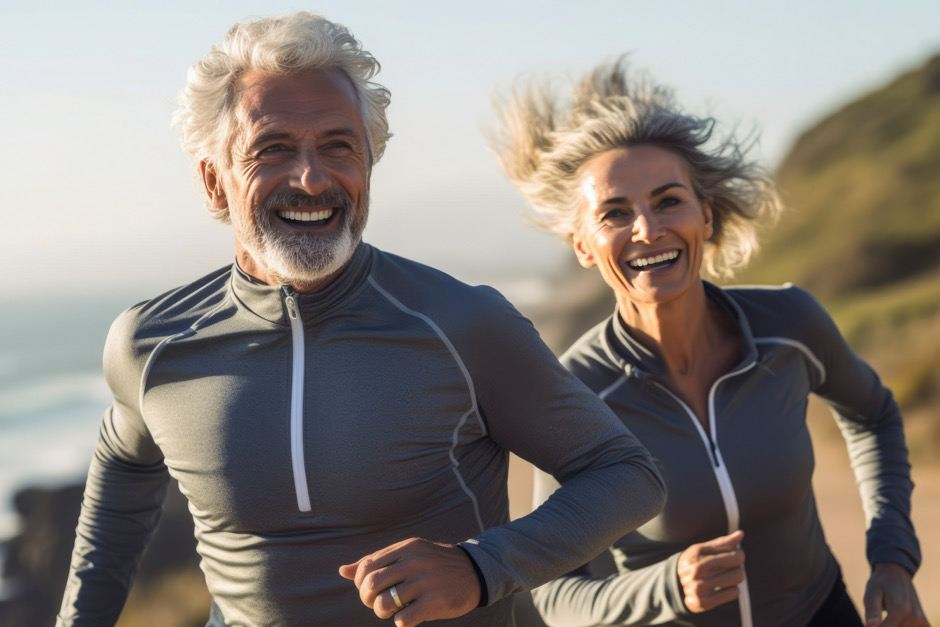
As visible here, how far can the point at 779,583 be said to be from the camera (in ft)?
8.92

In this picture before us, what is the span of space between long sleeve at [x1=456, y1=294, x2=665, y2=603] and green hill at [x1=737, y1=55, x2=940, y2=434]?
10.9 m

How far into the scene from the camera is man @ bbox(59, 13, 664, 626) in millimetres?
2029

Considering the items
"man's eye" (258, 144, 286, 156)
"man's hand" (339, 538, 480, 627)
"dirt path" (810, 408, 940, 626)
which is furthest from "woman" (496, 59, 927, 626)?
"dirt path" (810, 408, 940, 626)

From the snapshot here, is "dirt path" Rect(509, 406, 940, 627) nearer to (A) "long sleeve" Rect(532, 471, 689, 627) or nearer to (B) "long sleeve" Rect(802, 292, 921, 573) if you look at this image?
(B) "long sleeve" Rect(802, 292, 921, 573)

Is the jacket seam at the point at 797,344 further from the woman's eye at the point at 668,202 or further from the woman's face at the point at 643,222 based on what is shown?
the woman's eye at the point at 668,202

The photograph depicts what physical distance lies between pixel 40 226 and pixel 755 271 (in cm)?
4281

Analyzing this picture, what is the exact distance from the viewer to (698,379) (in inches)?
113

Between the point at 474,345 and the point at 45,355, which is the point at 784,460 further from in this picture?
the point at 45,355

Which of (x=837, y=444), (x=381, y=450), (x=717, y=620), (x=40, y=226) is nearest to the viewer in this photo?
(x=381, y=450)

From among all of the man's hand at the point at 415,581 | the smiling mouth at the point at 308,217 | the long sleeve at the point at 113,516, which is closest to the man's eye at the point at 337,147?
the smiling mouth at the point at 308,217

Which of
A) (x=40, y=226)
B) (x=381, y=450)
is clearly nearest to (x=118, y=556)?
(x=381, y=450)

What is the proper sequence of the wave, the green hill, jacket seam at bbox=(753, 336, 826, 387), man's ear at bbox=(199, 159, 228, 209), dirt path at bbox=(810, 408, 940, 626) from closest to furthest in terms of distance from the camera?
man's ear at bbox=(199, 159, 228, 209) < jacket seam at bbox=(753, 336, 826, 387) < dirt path at bbox=(810, 408, 940, 626) < the green hill < the wave

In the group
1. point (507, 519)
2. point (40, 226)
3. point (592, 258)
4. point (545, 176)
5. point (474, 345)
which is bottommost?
point (507, 519)

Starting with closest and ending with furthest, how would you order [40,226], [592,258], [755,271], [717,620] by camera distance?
[717,620], [592,258], [755,271], [40,226]
